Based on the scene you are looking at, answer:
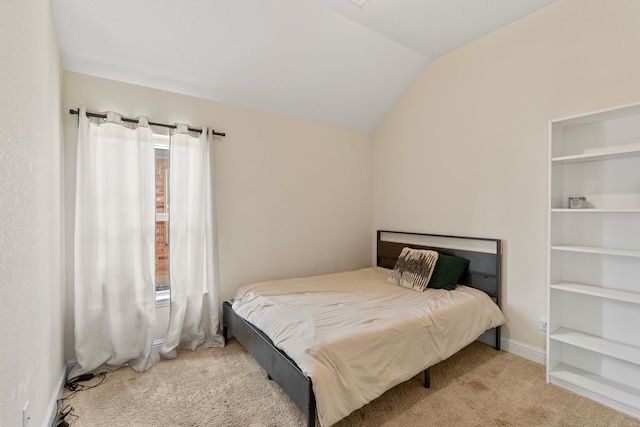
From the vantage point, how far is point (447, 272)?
2.82 meters

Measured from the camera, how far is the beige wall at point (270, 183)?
95.7 inches

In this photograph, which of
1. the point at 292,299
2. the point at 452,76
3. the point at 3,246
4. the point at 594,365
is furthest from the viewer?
the point at 452,76

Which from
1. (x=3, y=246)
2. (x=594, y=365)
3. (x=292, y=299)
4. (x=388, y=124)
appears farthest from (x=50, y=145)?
(x=594, y=365)

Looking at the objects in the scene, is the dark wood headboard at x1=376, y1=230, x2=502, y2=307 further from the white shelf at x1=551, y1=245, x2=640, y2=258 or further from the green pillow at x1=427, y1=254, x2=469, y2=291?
the white shelf at x1=551, y1=245, x2=640, y2=258

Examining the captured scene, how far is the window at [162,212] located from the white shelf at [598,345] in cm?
324

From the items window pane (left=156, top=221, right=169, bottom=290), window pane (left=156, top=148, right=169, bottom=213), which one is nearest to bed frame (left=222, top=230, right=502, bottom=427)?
window pane (left=156, top=221, right=169, bottom=290)

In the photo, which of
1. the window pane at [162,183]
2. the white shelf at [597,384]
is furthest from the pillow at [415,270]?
the window pane at [162,183]

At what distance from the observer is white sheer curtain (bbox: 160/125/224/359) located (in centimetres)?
259

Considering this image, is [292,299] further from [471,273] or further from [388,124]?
[388,124]

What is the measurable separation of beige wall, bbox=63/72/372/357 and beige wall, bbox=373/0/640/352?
2.45 ft

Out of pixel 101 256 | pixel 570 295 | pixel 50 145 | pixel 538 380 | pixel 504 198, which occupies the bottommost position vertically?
pixel 538 380

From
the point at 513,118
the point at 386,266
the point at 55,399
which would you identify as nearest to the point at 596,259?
the point at 513,118

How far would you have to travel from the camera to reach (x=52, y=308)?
5.89 ft

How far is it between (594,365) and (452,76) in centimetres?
275
